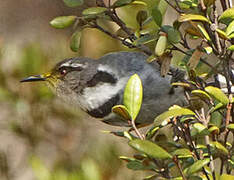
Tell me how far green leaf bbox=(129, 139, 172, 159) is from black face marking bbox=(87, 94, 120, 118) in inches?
46.5

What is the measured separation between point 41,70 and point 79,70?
11.4 inches

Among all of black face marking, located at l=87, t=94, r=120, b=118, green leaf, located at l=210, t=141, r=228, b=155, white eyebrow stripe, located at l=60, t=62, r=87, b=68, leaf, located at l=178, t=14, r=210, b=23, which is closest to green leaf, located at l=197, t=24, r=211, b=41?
leaf, located at l=178, t=14, r=210, b=23

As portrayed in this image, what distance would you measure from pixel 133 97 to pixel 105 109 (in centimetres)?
114

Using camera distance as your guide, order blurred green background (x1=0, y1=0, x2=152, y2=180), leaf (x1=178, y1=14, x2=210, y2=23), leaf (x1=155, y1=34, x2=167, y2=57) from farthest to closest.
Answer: blurred green background (x1=0, y1=0, x2=152, y2=180)
leaf (x1=155, y1=34, x2=167, y2=57)
leaf (x1=178, y1=14, x2=210, y2=23)

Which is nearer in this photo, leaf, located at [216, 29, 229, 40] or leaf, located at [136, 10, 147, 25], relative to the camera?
leaf, located at [216, 29, 229, 40]

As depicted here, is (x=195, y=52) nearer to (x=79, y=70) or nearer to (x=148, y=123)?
(x=148, y=123)

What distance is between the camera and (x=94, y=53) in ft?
11.4

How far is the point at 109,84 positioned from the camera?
2662 mm

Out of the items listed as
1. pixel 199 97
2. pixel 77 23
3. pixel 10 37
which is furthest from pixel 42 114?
pixel 10 37

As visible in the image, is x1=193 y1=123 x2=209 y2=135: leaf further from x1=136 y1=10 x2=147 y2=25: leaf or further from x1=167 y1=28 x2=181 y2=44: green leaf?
x1=136 y1=10 x2=147 y2=25: leaf

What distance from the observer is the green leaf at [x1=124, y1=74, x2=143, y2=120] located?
1498 mm

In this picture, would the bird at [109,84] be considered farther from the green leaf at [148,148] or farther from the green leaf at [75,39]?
the green leaf at [148,148]

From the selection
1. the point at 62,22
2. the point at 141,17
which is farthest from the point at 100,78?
the point at 62,22

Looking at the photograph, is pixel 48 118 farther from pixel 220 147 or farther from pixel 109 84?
pixel 220 147
